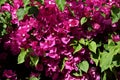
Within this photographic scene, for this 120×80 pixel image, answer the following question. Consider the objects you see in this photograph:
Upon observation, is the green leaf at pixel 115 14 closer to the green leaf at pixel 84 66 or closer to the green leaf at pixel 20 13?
the green leaf at pixel 84 66

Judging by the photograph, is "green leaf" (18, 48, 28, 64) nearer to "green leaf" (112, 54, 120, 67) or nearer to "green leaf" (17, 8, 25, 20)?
"green leaf" (17, 8, 25, 20)

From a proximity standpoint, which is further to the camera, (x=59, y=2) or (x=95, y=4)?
(x=95, y=4)

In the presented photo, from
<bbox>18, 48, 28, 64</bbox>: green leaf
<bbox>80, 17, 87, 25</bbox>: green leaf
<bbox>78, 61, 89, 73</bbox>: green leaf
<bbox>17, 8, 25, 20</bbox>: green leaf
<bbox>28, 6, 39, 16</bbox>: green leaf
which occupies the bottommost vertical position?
<bbox>78, 61, 89, 73</bbox>: green leaf

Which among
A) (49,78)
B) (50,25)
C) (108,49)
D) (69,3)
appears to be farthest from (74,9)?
(49,78)

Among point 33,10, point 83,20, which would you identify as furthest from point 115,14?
point 33,10

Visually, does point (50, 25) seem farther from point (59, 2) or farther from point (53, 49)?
point (59, 2)

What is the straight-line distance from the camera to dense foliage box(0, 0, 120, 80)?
2.23 meters

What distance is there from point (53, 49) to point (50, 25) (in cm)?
16

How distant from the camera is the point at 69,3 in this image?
2.35 metres

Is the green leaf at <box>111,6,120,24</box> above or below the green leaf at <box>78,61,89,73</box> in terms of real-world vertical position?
above

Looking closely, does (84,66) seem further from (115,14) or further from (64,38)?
(115,14)

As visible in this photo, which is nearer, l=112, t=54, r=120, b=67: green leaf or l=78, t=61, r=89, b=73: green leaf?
l=112, t=54, r=120, b=67: green leaf

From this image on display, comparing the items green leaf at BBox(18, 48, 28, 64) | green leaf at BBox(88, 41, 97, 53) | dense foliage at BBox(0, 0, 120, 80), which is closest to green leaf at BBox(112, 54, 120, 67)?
dense foliage at BBox(0, 0, 120, 80)

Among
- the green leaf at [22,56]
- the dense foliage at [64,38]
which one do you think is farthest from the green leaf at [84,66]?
the green leaf at [22,56]
